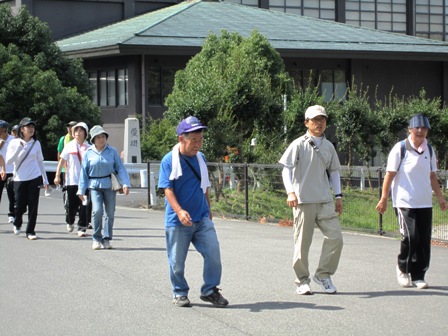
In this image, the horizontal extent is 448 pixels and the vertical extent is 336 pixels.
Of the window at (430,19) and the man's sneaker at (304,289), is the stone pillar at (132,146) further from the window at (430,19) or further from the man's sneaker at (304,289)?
the window at (430,19)

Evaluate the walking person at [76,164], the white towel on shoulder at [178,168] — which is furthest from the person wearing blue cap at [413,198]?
the walking person at [76,164]

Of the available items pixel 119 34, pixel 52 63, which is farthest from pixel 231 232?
pixel 119 34

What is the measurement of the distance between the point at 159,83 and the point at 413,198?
3561 centimetres

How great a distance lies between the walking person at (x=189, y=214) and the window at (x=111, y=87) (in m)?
36.8

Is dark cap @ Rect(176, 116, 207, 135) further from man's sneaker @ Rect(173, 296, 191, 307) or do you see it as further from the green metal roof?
the green metal roof

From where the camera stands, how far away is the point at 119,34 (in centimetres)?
4466

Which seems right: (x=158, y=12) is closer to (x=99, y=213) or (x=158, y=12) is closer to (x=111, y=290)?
(x=99, y=213)

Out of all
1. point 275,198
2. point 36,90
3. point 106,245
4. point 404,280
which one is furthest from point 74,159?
point 36,90

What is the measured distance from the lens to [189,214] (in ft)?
29.2

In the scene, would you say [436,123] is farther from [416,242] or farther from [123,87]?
[416,242]

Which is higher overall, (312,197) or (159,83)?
(159,83)

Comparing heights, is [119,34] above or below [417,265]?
above

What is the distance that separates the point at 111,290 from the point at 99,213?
3.44 metres

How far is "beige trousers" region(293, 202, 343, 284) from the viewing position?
9.59 meters
